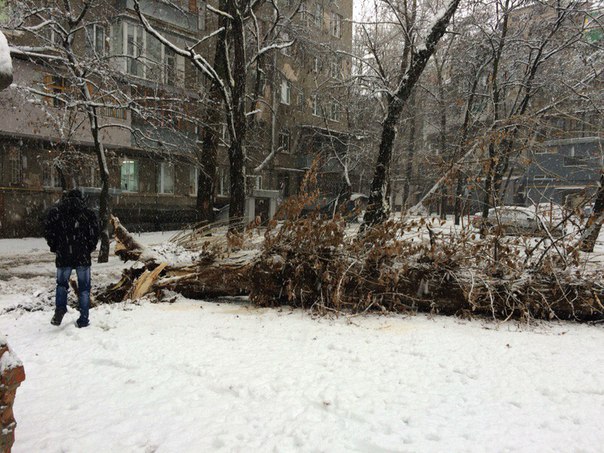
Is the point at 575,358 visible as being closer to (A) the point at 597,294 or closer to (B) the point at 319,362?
(A) the point at 597,294

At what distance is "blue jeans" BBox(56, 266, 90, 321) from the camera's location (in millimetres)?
5062

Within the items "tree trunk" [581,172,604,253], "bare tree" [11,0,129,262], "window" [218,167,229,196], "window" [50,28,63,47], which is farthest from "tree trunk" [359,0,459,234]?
"window" [218,167,229,196]

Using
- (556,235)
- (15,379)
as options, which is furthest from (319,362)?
(556,235)

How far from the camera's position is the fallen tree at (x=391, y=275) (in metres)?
5.67

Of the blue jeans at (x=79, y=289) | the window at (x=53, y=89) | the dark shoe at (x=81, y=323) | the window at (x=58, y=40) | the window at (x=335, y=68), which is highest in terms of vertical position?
the window at (x=335, y=68)

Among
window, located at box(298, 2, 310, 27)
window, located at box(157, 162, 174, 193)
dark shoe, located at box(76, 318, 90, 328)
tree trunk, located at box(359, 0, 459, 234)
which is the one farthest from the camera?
window, located at box(157, 162, 174, 193)

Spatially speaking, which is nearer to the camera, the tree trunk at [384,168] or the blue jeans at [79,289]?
the blue jeans at [79,289]

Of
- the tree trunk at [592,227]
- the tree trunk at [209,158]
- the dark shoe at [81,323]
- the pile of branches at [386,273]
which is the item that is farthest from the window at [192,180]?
the tree trunk at [592,227]

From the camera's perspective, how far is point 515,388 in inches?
136

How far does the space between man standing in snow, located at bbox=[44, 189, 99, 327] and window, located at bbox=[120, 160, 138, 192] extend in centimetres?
1648

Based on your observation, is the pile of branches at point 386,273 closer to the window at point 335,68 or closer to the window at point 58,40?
the window at point 58,40

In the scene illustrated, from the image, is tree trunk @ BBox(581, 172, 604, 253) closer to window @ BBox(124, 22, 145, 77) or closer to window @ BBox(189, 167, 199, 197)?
window @ BBox(124, 22, 145, 77)

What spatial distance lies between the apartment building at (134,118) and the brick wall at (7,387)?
32.1 feet

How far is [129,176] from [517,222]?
19085 millimetres
